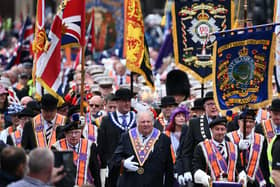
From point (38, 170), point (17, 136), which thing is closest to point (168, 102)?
point (17, 136)

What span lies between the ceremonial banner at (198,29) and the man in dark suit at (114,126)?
1.98m

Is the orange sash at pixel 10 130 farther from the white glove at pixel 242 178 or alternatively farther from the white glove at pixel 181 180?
the white glove at pixel 242 178

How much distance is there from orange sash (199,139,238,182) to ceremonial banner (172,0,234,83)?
Answer: 4.14 meters

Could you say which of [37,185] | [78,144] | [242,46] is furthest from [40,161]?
[242,46]

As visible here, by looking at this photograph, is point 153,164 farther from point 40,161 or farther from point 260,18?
point 260,18

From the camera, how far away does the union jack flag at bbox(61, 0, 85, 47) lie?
19.3 meters

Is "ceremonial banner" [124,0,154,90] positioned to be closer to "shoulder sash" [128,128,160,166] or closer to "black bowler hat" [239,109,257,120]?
"black bowler hat" [239,109,257,120]

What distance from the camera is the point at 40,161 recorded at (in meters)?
12.1

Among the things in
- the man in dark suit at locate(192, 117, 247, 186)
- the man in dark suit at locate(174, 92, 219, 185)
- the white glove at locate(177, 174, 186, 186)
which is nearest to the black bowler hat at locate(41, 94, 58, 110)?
the man in dark suit at locate(174, 92, 219, 185)

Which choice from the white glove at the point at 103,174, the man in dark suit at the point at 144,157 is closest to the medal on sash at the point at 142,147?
the man in dark suit at the point at 144,157

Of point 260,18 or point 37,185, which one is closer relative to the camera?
point 37,185

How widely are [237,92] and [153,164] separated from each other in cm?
147

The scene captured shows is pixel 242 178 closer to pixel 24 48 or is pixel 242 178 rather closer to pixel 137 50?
pixel 137 50

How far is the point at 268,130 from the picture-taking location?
62.0 ft
